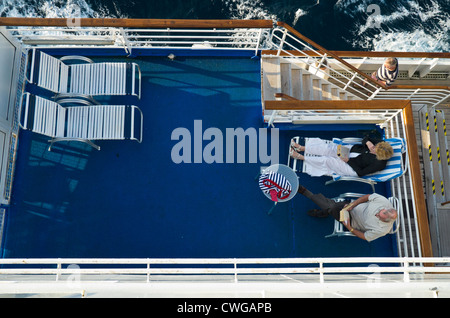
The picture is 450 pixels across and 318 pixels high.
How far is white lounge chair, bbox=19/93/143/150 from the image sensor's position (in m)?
5.47

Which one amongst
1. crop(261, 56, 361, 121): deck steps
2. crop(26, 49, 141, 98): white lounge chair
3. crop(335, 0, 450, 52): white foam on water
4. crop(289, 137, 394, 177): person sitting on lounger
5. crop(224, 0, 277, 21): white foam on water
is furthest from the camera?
crop(335, 0, 450, 52): white foam on water

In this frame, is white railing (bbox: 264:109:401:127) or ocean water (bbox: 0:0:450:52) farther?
ocean water (bbox: 0:0:450:52)

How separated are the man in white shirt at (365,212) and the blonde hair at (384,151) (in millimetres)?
545

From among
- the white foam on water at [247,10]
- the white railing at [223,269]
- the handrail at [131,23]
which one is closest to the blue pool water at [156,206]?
the white railing at [223,269]

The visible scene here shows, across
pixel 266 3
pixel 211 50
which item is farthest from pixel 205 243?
pixel 266 3

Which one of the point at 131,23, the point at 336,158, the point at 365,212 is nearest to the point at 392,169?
the point at 336,158

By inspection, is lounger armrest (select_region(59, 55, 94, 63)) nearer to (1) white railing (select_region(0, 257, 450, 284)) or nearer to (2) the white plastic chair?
(1) white railing (select_region(0, 257, 450, 284))

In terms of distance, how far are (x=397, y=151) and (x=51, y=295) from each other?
16.2 feet

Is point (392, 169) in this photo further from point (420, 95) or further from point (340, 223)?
point (420, 95)

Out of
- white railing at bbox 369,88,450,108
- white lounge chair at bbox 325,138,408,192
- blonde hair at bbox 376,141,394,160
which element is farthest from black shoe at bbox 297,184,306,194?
white railing at bbox 369,88,450,108

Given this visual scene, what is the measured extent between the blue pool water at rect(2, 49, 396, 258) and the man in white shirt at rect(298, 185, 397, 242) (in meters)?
0.42

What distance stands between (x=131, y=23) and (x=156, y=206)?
2.77m

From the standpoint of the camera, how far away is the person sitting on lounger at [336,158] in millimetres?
5277

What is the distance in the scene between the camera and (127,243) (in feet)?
18.2
